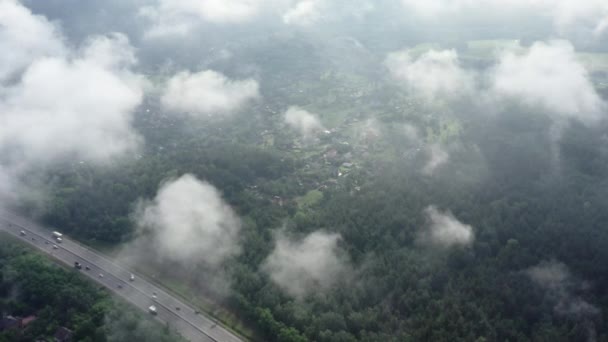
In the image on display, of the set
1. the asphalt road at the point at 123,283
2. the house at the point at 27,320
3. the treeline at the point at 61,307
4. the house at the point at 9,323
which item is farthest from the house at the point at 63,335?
the asphalt road at the point at 123,283

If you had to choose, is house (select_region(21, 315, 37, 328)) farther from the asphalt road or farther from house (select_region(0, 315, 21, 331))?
the asphalt road

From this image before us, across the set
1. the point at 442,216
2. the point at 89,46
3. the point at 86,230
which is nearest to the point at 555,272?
the point at 442,216

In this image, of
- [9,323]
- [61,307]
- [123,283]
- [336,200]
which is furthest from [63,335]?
[336,200]

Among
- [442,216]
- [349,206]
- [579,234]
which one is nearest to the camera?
[579,234]

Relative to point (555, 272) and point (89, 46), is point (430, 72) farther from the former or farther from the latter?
point (89, 46)

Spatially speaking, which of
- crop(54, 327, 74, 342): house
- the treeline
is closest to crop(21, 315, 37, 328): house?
the treeline

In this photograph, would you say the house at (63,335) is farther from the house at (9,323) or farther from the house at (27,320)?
the house at (9,323)

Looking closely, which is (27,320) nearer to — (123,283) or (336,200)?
(123,283)

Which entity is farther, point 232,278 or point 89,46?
point 89,46
